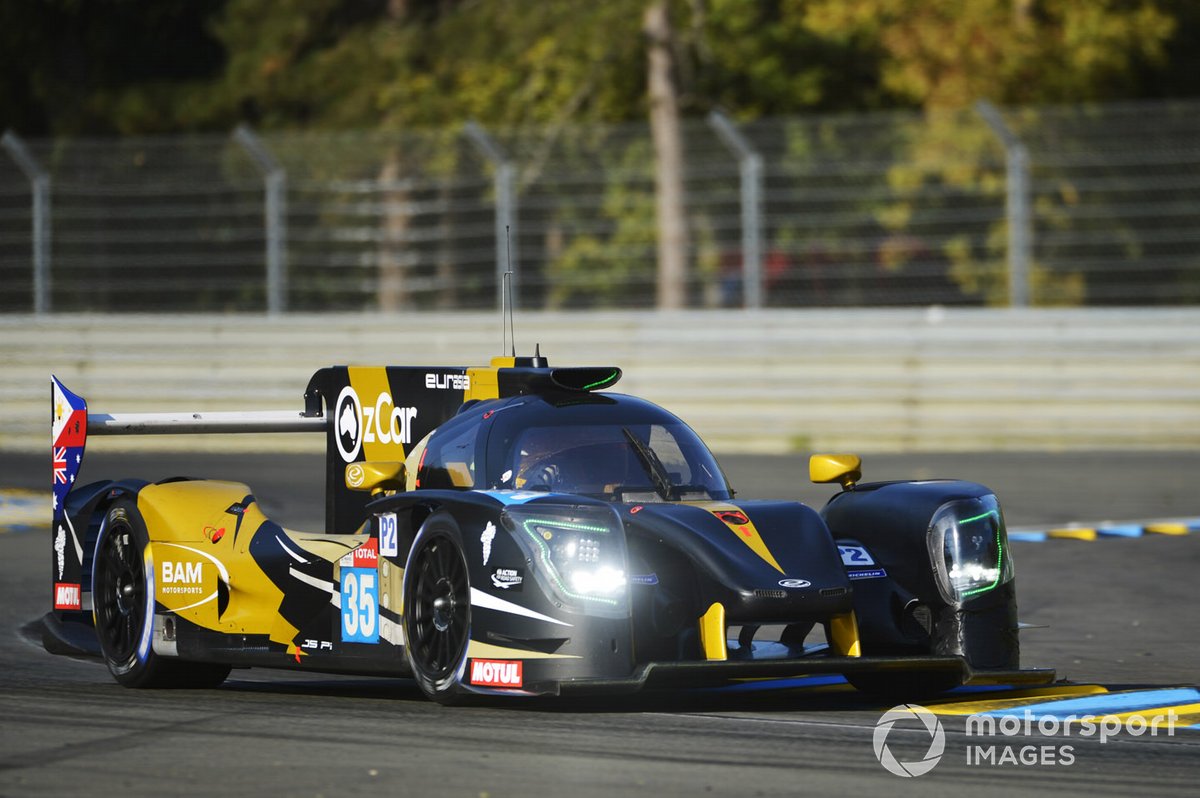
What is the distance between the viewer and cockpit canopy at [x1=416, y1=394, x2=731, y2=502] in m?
8.12

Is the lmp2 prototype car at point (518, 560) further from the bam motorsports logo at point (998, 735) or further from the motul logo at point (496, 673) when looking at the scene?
the bam motorsports logo at point (998, 735)

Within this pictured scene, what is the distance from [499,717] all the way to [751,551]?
102cm

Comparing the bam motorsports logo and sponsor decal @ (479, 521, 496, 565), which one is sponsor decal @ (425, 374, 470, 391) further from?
the bam motorsports logo

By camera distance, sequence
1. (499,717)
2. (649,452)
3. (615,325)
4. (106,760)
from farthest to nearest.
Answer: (615,325) → (649,452) → (499,717) → (106,760)

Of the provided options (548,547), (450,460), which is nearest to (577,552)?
(548,547)

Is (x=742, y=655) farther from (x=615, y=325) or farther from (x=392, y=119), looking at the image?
(x=392, y=119)

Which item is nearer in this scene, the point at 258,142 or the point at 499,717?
the point at 499,717

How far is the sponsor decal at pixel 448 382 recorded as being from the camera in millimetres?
8977

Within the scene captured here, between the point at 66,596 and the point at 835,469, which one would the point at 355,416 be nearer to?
the point at 66,596

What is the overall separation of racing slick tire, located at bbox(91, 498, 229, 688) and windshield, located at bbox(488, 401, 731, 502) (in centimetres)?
163

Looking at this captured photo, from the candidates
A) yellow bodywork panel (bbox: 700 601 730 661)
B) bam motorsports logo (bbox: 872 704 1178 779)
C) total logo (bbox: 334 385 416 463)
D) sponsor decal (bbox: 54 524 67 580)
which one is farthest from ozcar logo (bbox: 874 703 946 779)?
sponsor decal (bbox: 54 524 67 580)

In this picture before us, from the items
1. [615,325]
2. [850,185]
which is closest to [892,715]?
[615,325]

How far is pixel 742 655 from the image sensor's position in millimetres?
7480

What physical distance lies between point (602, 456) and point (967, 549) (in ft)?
4.56
